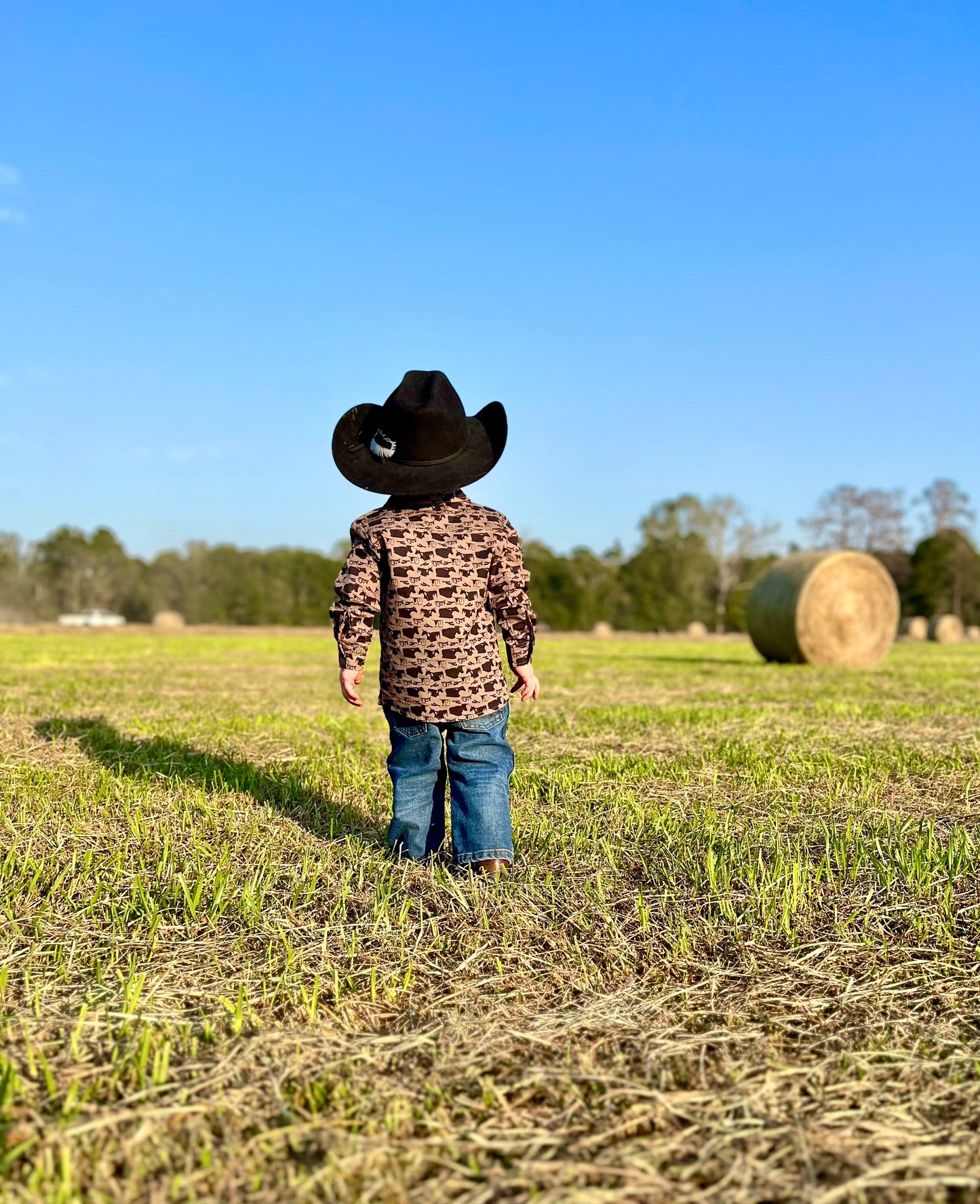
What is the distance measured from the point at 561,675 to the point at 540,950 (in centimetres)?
1120

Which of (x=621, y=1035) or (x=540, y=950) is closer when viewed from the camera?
(x=621, y=1035)

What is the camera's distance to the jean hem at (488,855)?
3719 millimetres

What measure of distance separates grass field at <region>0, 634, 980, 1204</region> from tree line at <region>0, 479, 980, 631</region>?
48545mm

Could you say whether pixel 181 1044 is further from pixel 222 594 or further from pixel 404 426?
pixel 222 594

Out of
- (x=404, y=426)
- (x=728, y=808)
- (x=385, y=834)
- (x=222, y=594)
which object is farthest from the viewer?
(x=222, y=594)

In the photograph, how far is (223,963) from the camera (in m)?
2.80

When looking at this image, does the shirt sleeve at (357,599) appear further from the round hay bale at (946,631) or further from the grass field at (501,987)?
the round hay bale at (946,631)

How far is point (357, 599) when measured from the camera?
381cm

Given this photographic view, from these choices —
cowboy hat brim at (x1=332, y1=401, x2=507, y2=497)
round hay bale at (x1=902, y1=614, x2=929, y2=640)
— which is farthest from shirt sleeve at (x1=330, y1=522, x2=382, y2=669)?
round hay bale at (x1=902, y1=614, x2=929, y2=640)

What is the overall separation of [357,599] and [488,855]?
1.05 m

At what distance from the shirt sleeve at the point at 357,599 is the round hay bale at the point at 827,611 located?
1501 cm

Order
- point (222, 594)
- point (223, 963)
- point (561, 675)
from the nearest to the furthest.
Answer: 1. point (223, 963)
2. point (561, 675)
3. point (222, 594)

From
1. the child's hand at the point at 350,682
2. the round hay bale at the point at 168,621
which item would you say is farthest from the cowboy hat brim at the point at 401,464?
the round hay bale at the point at 168,621

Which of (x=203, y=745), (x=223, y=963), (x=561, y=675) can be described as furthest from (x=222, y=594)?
(x=223, y=963)
